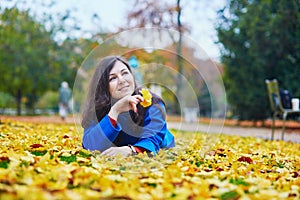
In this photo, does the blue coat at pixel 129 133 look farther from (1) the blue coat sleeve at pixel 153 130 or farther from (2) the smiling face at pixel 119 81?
(2) the smiling face at pixel 119 81

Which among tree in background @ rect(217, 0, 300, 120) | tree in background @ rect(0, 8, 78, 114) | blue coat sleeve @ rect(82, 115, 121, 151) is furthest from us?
tree in background @ rect(0, 8, 78, 114)

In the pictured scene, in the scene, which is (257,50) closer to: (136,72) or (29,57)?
(29,57)

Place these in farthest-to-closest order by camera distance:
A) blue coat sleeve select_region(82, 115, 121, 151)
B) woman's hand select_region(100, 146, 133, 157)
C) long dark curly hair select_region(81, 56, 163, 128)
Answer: long dark curly hair select_region(81, 56, 163, 128) < blue coat sleeve select_region(82, 115, 121, 151) < woman's hand select_region(100, 146, 133, 157)

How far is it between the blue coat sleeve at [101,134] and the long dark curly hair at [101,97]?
0.10 m

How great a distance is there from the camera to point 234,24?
13078 millimetres

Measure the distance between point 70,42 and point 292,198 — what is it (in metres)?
14.0

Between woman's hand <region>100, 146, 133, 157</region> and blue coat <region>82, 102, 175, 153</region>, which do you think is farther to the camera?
blue coat <region>82, 102, 175, 153</region>

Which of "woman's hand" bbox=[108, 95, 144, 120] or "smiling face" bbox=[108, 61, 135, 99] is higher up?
"smiling face" bbox=[108, 61, 135, 99]

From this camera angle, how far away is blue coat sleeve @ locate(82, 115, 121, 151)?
9.80 ft

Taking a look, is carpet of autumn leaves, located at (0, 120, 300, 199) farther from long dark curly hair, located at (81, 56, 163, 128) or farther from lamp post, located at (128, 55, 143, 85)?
lamp post, located at (128, 55, 143, 85)

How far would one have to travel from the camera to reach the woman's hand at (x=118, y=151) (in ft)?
9.44

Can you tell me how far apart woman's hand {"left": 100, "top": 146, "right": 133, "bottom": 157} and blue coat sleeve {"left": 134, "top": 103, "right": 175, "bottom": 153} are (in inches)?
4.4

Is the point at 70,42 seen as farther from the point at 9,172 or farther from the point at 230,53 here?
the point at 9,172

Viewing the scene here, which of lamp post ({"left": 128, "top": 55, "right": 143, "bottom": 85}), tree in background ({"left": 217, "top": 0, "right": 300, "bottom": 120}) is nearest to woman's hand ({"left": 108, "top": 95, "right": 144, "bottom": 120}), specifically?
lamp post ({"left": 128, "top": 55, "right": 143, "bottom": 85})
